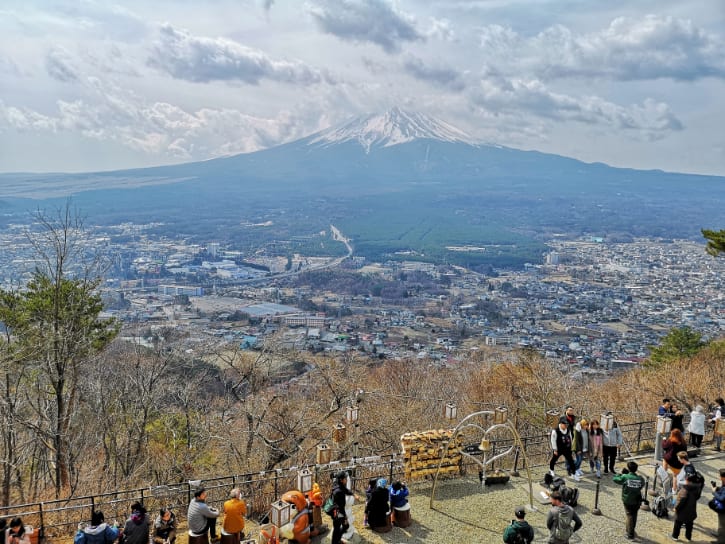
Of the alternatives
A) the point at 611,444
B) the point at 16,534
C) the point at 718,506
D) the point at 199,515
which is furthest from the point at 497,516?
the point at 16,534

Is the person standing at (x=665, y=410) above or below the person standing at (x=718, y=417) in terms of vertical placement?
above

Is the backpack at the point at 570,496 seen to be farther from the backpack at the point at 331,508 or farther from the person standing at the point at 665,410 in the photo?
the person standing at the point at 665,410

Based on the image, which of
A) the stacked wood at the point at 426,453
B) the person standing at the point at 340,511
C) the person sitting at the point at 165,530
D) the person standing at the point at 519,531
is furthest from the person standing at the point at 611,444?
the person sitting at the point at 165,530

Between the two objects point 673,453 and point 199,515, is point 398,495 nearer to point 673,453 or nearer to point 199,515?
point 199,515

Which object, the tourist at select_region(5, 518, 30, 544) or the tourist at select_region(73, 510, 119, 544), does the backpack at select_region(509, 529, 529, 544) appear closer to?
the tourist at select_region(73, 510, 119, 544)

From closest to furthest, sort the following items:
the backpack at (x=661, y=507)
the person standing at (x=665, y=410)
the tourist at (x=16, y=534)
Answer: the tourist at (x=16, y=534), the backpack at (x=661, y=507), the person standing at (x=665, y=410)

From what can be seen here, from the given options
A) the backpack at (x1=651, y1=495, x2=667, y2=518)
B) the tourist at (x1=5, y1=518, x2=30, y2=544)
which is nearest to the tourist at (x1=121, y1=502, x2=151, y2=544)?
the tourist at (x1=5, y1=518, x2=30, y2=544)
